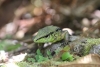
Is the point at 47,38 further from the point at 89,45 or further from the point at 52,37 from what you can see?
the point at 89,45

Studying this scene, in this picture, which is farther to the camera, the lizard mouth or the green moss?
the lizard mouth

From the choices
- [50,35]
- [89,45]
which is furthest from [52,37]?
[89,45]

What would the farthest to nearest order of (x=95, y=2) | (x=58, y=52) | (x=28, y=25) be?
(x=28, y=25), (x=95, y=2), (x=58, y=52)

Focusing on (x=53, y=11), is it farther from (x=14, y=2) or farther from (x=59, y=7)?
(x=14, y=2)

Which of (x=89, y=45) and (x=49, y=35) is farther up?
(x=49, y=35)

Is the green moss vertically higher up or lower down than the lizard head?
lower down

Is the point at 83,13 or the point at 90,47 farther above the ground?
the point at 83,13

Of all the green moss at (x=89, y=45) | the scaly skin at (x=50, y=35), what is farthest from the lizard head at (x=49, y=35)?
the green moss at (x=89, y=45)

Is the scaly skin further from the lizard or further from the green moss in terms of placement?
the green moss

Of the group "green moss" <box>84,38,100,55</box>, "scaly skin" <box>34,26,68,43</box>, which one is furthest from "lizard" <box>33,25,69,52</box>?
"green moss" <box>84,38,100,55</box>

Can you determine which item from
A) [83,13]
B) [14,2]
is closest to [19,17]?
[14,2]

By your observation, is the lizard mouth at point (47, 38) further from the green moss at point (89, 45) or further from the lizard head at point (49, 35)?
the green moss at point (89, 45)
